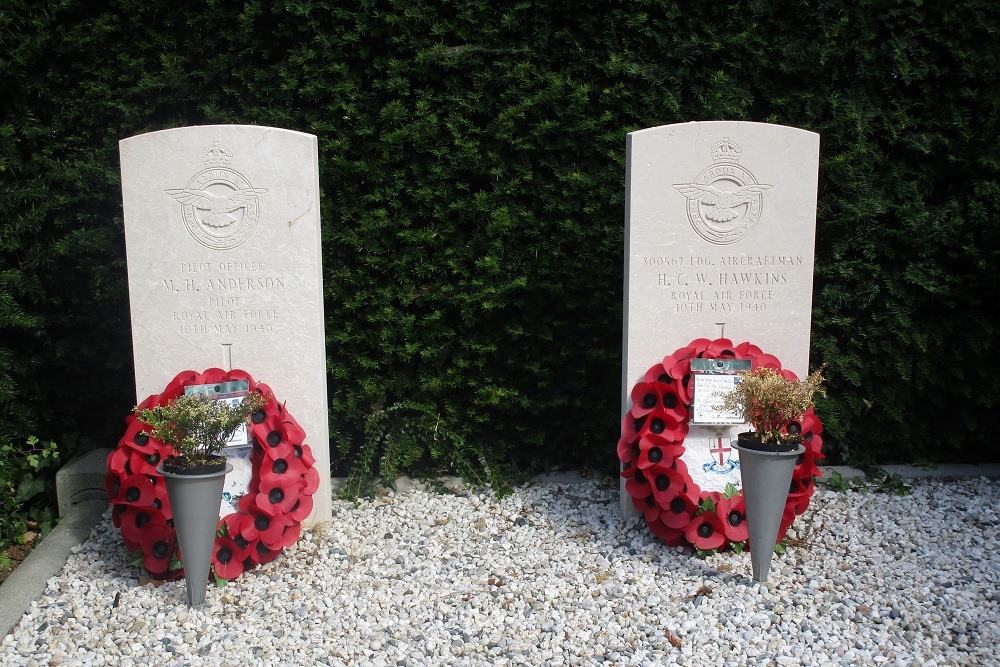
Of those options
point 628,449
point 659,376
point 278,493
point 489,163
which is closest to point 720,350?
point 659,376

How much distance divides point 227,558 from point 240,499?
10.2 inches

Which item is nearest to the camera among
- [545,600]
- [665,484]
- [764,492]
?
[764,492]

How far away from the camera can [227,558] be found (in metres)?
3.08

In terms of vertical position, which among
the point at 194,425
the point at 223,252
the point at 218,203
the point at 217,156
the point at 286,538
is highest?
the point at 217,156

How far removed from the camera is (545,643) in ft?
8.64

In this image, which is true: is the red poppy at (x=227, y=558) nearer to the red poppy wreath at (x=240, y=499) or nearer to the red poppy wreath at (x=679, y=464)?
the red poppy wreath at (x=240, y=499)

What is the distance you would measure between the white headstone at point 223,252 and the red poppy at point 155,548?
66 cm

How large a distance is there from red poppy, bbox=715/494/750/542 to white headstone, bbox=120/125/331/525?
1871 millimetres

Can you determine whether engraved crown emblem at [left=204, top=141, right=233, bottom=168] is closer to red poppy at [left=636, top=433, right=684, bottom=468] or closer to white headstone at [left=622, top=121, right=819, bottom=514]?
white headstone at [left=622, top=121, right=819, bottom=514]

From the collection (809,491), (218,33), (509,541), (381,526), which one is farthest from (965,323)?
(218,33)

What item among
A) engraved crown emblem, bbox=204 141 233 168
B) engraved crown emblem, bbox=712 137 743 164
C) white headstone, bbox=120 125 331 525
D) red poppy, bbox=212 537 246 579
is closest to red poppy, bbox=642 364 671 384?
engraved crown emblem, bbox=712 137 743 164

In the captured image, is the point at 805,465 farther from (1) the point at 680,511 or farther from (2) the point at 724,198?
(2) the point at 724,198

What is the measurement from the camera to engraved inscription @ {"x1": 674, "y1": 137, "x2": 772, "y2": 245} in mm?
3410

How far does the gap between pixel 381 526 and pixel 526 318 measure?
125cm
